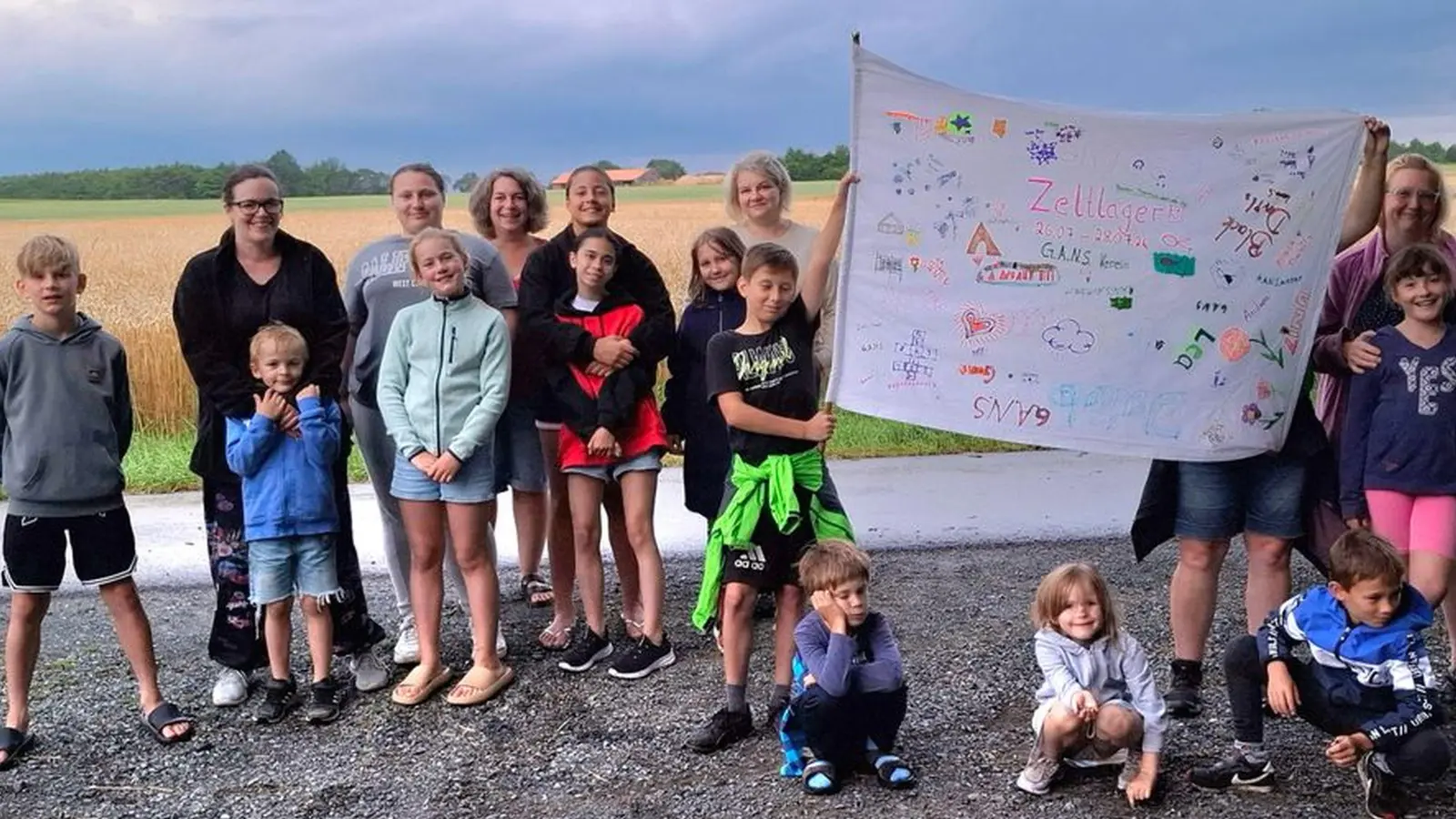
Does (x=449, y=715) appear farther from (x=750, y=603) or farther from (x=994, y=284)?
(x=994, y=284)

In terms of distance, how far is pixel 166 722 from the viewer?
174 inches

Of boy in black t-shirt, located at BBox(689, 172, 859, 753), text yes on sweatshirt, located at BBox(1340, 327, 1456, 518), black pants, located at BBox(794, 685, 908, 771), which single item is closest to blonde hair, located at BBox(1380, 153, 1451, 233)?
text yes on sweatshirt, located at BBox(1340, 327, 1456, 518)

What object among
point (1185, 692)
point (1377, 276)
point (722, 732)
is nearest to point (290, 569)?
point (722, 732)

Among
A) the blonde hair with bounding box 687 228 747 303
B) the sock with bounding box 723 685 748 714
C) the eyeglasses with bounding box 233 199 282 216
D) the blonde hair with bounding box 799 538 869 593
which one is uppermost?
the eyeglasses with bounding box 233 199 282 216

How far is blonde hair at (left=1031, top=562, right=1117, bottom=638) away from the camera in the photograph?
368 centimetres

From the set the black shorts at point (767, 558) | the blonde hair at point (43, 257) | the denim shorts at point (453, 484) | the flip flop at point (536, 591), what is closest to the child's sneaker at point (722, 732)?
the black shorts at point (767, 558)

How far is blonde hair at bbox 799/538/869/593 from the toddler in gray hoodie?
0.54 metres

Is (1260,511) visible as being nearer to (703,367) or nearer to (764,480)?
(764,480)

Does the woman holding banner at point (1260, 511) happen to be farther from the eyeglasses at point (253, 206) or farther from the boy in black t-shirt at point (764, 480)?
the eyeglasses at point (253, 206)

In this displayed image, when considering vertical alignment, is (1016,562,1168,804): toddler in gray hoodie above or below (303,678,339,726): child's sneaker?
above

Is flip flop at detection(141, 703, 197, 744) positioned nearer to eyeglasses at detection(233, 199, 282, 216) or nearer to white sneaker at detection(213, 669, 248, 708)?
white sneaker at detection(213, 669, 248, 708)

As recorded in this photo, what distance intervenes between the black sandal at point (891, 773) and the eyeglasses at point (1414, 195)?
99.4 inches

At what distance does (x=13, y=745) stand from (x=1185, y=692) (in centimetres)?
401

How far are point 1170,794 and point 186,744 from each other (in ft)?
10.6
